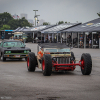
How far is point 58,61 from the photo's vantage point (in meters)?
11.8

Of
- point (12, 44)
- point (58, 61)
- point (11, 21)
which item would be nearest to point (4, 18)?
point (11, 21)

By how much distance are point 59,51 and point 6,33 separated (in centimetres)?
8563

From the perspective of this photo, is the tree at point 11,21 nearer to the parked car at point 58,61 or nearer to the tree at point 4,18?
the tree at point 4,18

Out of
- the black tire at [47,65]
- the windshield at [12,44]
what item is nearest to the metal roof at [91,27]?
the windshield at [12,44]

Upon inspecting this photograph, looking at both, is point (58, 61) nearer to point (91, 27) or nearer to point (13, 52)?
point (13, 52)

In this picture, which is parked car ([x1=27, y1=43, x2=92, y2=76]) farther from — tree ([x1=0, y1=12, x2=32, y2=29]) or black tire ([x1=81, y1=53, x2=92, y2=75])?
tree ([x1=0, y1=12, x2=32, y2=29])

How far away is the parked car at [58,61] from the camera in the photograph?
11080mm

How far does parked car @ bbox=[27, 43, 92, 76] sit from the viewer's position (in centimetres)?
1108

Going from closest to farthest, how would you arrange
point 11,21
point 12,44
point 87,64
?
point 87,64 → point 12,44 → point 11,21

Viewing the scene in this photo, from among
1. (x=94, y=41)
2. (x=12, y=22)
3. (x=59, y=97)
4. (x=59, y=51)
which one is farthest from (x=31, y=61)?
(x=12, y=22)

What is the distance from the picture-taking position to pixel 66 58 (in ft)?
38.9

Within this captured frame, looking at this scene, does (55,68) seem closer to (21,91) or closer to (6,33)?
(21,91)

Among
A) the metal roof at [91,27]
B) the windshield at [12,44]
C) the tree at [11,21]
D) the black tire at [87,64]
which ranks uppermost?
the tree at [11,21]

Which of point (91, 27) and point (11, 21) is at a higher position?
point (11, 21)
